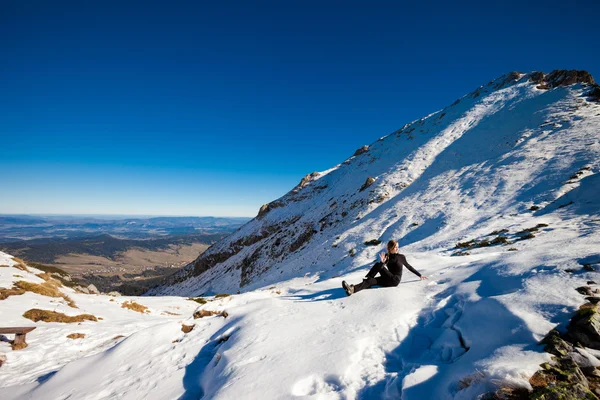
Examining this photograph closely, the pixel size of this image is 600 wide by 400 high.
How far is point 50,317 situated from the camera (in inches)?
501

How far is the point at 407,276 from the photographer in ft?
36.8

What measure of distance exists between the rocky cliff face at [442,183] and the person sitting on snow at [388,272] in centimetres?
1247

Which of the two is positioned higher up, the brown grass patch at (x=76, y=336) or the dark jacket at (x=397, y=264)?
the dark jacket at (x=397, y=264)

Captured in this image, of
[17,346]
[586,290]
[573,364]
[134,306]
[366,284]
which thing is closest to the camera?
[573,364]

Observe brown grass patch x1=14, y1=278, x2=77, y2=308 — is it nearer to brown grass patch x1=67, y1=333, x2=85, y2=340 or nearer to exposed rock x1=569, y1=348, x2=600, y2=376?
brown grass patch x1=67, y1=333, x2=85, y2=340

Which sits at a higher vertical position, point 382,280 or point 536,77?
point 536,77

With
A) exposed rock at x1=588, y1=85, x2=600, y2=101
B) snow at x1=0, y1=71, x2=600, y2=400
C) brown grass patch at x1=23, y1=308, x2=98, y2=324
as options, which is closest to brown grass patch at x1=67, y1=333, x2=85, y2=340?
snow at x1=0, y1=71, x2=600, y2=400

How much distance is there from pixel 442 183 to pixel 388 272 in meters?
29.3

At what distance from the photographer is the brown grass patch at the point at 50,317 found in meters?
12.5

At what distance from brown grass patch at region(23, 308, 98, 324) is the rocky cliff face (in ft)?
61.2

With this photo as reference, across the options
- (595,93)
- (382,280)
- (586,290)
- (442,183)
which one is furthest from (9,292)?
(595,93)

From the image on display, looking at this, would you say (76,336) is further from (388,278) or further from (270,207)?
(270,207)

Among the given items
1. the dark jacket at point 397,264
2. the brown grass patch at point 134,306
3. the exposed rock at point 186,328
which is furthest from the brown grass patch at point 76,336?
the dark jacket at point 397,264

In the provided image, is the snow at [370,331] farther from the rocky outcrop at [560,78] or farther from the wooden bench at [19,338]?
the rocky outcrop at [560,78]
